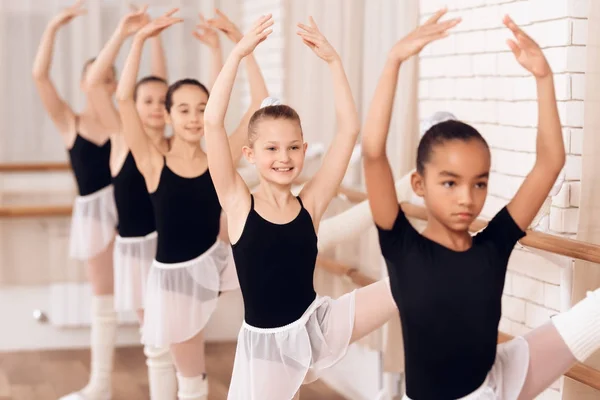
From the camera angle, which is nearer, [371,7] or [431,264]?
[431,264]

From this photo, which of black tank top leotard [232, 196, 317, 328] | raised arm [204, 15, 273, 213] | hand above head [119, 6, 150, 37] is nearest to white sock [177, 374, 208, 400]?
black tank top leotard [232, 196, 317, 328]

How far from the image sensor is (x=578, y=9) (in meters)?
2.59

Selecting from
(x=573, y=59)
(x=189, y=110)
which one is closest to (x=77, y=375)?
(x=189, y=110)

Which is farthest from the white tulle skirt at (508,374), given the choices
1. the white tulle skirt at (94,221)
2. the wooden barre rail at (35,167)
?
the wooden barre rail at (35,167)

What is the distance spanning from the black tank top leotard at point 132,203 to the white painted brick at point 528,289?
1.38m

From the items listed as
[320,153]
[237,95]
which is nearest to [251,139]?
[320,153]

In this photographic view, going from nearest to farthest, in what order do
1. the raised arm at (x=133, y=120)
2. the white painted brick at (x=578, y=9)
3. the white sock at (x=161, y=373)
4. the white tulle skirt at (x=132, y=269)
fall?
the white painted brick at (x=578, y=9), the raised arm at (x=133, y=120), the white sock at (x=161, y=373), the white tulle skirt at (x=132, y=269)

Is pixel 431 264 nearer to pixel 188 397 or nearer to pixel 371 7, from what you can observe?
pixel 188 397

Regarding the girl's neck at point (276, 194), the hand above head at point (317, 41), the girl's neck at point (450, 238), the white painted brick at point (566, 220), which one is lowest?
the white painted brick at point (566, 220)

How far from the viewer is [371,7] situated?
3.68m

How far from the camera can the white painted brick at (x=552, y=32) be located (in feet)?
8.50

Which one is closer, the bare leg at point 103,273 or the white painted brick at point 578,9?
the white painted brick at point 578,9

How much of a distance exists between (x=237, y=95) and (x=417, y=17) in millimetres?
1987

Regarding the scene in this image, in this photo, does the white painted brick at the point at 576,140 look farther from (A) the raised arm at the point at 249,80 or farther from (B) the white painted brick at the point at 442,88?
(A) the raised arm at the point at 249,80
